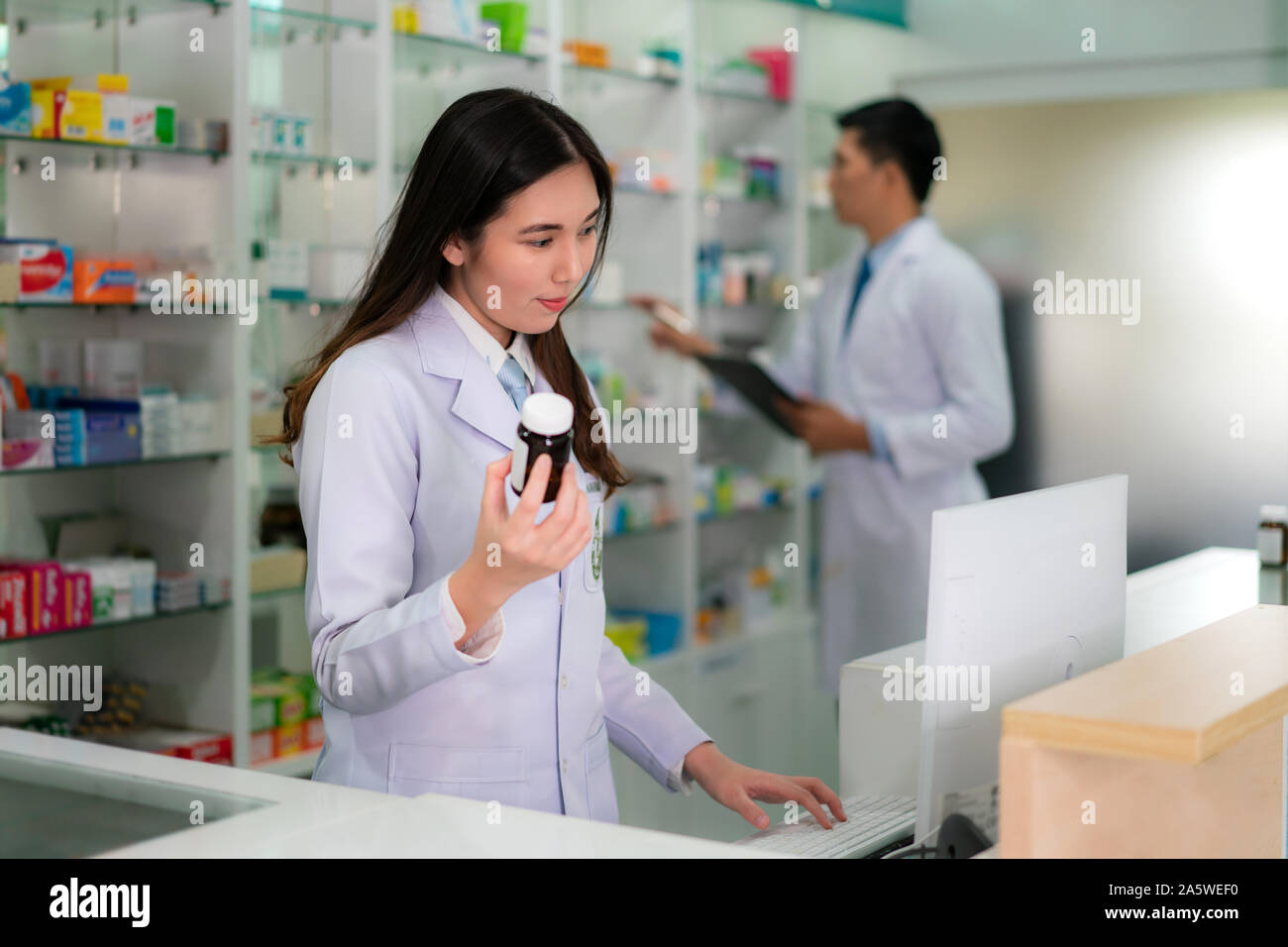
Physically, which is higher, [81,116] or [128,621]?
[81,116]

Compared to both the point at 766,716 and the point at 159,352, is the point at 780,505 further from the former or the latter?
the point at 159,352

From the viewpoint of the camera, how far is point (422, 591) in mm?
1676

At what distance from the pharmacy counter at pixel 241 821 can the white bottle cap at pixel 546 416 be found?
1.21 feet

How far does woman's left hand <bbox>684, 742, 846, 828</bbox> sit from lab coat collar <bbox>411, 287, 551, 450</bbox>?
1.68ft

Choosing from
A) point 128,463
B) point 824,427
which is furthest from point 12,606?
point 824,427

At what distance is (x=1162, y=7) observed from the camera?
5.07 metres

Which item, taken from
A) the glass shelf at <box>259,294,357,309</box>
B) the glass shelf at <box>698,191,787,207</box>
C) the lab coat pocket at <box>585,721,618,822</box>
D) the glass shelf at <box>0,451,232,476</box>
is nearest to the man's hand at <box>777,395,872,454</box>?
the glass shelf at <box>698,191,787,207</box>

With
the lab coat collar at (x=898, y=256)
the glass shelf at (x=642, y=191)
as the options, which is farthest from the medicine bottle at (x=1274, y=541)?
the glass shelf at (x=642, y=191)

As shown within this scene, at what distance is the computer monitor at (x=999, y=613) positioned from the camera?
1.51m

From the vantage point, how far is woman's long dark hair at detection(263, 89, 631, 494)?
1.85 metres

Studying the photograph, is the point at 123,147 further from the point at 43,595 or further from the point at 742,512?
the point at 742,512

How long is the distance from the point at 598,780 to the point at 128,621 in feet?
5.97
